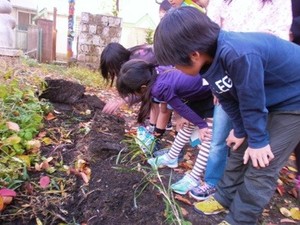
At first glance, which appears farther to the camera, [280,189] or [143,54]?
[143,54]

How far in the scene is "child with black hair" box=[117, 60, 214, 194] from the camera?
199cm

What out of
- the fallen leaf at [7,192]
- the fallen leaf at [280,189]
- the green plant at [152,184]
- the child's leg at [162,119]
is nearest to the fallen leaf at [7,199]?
the fallen leaf at [7,192]

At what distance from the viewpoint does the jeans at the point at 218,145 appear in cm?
181

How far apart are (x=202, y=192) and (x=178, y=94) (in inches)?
26.3

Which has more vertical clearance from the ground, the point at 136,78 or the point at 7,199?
the point at 136,78

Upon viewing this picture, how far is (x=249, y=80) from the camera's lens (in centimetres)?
124

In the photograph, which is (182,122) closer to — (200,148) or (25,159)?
(200,148)

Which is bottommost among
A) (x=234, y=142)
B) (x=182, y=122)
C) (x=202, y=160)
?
(x=202, y=160)

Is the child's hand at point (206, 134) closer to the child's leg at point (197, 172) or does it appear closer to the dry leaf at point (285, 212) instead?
the child's leg at point (197, 172)

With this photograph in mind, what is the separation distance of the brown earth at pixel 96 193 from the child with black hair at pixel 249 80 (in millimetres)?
442

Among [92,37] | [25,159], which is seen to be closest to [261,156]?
[25,159]

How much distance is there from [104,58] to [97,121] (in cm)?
63

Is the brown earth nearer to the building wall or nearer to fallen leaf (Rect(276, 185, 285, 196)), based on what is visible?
fallen leaf (Rect(276, 185, 285, 196))

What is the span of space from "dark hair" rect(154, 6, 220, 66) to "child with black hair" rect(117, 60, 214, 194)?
0.76 metres
